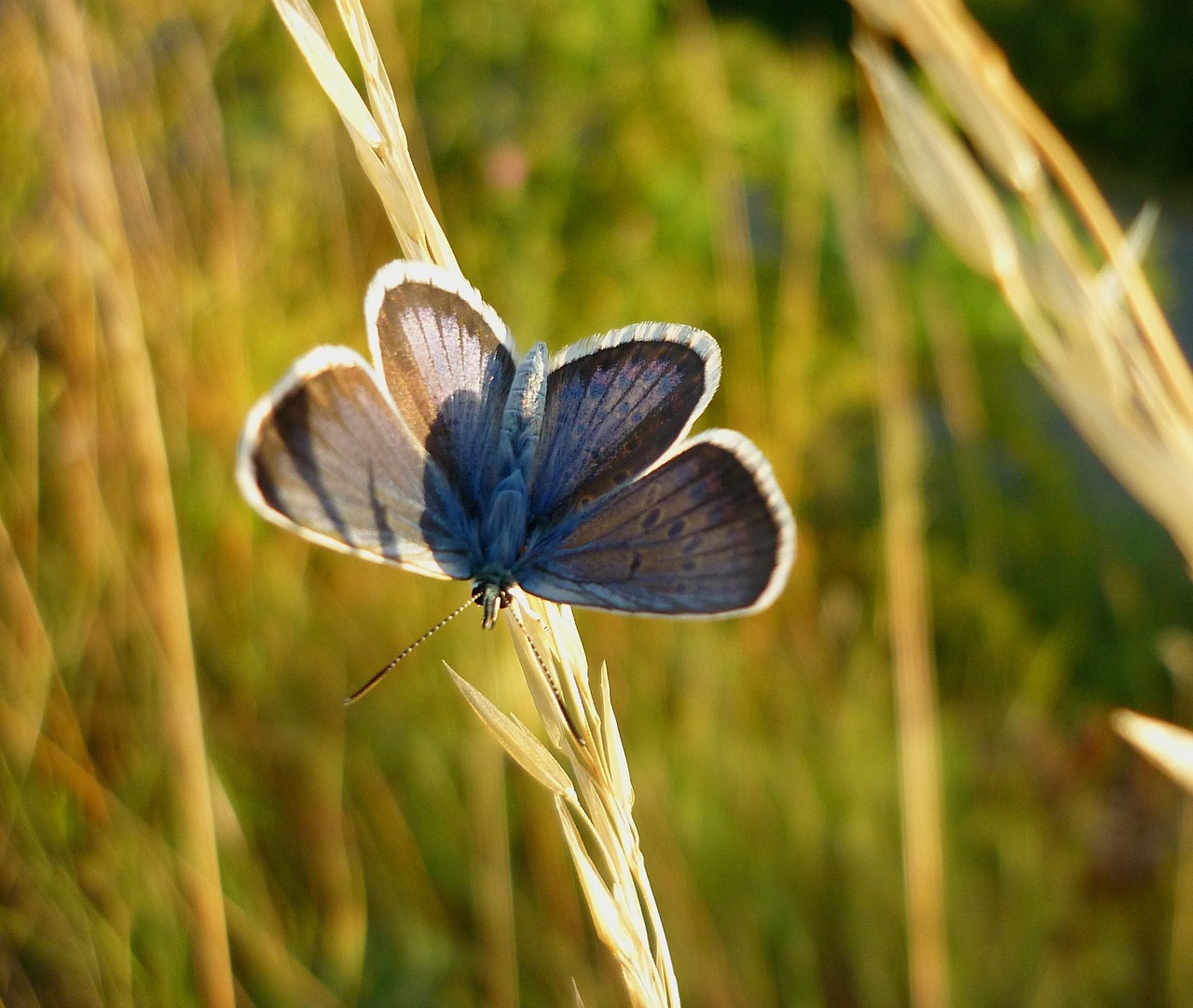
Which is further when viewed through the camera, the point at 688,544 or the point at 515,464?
the point at 515,464

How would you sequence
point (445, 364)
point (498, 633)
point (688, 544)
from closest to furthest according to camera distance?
point (688, 544) → point (445, 364) → point (498, 633)

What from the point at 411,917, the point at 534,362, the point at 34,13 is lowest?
the point at 411,917

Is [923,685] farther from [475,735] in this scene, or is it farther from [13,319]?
[13,319]

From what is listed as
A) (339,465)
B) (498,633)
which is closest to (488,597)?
(339,465)

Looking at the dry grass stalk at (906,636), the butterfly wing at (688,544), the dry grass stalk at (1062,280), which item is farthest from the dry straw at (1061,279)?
the dry grass stalk at (906,636)

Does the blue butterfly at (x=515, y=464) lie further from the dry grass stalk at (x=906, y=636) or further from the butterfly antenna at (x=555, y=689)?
the dry grass stalk at (x=906, y=636)

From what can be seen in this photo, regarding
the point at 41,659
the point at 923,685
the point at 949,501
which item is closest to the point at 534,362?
the point at 923,685

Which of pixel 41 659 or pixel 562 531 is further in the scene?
pixel 41 659

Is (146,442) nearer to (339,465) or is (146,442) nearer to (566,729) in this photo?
(339,465)

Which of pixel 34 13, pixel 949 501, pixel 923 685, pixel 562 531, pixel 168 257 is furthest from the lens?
pixel 949 501
